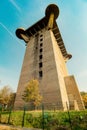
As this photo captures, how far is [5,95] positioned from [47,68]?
13.6m

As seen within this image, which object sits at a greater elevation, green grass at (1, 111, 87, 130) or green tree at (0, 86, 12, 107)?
green tree at (0, 86, 12, 107)

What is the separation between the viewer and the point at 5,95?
1249 inches

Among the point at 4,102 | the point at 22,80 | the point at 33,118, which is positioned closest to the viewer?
the point at 33,118

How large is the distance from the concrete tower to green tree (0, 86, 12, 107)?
3.04 m

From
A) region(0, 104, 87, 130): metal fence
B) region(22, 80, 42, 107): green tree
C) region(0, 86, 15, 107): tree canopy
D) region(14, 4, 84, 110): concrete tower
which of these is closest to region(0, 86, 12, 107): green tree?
region(0, 86, 15, 107): tree canopy

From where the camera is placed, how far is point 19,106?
2817 cm

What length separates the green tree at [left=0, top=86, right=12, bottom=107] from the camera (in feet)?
100

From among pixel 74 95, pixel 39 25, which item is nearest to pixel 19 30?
pixel 39 25

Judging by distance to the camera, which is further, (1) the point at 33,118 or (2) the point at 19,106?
(2) the point at 19,106

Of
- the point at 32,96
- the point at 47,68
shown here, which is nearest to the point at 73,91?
the point at 47,68

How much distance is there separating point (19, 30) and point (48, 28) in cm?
1287

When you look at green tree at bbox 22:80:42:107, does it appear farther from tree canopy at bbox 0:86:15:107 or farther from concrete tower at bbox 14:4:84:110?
tree canopy at bbox 0:86:15:107

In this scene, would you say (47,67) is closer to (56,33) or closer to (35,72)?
→ (35,72)

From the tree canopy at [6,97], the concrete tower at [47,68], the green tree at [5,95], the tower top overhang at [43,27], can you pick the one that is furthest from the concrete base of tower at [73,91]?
the tower top overhang at [43,27]
